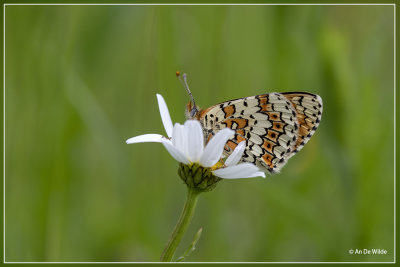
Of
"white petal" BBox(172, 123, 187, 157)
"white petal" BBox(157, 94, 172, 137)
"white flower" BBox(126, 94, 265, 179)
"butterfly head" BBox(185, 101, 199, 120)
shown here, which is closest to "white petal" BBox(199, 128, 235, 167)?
"white flower" BBox(126, 94, 265, 179)

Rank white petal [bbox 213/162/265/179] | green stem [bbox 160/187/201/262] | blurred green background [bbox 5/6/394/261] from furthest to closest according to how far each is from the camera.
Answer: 1. blurred green background [bbox 5/6/394/261]
2. white petal [bbox 213/162/265/179]
3. green stem [bbox 160/187/201/262]

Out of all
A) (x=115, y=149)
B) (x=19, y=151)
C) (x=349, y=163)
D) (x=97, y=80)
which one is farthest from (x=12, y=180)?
(x=349, y=163)

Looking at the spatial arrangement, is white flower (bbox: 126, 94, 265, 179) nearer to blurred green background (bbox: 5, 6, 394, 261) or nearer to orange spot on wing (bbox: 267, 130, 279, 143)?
orange spot on wing (bbox: 267, 130, 279, 143)

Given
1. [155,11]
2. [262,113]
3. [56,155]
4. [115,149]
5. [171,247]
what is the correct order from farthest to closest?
1. [155,11]
2. [115,149]
3. [56,155]
4. [262,113]
5. [171,247]

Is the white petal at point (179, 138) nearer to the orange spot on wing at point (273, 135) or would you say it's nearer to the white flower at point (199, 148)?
the white flower at point (199, 148)

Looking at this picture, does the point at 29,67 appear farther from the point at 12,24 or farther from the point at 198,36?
the point at 198,36

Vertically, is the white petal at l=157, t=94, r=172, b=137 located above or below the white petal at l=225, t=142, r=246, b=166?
above
